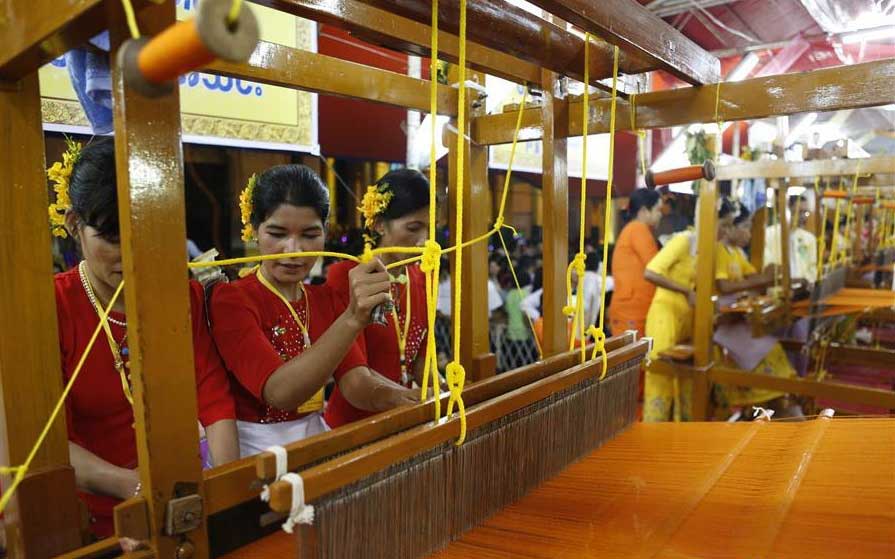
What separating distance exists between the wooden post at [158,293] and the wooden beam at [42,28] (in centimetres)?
4

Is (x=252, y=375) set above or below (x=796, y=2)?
below

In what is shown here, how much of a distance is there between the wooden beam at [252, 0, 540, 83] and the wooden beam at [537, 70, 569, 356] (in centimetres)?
12

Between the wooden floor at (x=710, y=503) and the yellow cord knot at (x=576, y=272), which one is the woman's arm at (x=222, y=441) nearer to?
the wooden floor at (x=710, y=503)

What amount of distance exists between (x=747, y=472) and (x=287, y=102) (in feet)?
8.78

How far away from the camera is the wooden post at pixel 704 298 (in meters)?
4.20

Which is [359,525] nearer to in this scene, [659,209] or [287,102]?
[287,102]

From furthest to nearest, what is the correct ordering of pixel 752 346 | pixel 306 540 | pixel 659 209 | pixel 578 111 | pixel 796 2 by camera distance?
pixel 659 209 < pixel 752 346 < pixel 796 2 < pixel 578 111 < pixel 306 540

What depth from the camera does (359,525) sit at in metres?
0.94

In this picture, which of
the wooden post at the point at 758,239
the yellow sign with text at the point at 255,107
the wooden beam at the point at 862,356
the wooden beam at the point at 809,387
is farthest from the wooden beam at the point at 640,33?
the wooden post at the point at 758,239

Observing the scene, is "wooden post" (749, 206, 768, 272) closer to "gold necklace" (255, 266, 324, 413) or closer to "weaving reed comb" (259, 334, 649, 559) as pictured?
"weaving reed comb" (259, 334, 649, 559)

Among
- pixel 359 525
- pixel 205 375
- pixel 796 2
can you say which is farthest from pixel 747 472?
pixel 796 2

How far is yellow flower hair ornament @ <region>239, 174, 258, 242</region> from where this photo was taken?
1857 millimetres

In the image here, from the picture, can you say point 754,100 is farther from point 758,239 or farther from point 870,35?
point 758,239

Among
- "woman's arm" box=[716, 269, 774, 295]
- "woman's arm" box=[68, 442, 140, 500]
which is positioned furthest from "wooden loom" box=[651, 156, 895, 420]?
"woman's arm" box=[68, 442, 140, 500]
